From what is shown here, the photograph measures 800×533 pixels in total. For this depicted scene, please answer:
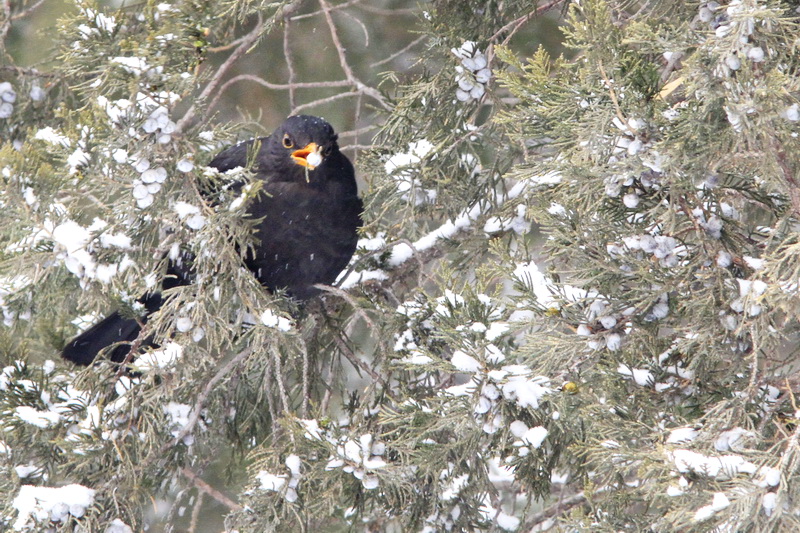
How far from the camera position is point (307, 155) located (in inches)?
117

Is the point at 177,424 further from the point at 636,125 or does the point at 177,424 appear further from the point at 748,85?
the point at 748,85

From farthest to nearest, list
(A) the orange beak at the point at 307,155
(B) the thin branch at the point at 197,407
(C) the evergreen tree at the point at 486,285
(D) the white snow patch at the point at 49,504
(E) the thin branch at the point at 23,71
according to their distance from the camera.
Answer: (E) the thin branch at the point at 23,71, (A) the orange beak at the point at 307,155, (B) the thin branch at the point at 197,407, (D) the white snow patch at the point at 49,504, (C) the evergreen tree at the point at 486,285

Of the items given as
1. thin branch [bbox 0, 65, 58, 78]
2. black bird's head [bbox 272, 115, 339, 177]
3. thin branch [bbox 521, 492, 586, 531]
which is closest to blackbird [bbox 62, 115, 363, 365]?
black bird's head [bbox 272, 115, 339, 177]

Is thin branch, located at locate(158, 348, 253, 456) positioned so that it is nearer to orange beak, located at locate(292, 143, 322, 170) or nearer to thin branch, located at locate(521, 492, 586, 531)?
orange beak, located at locate(292, 143, 322, 170)

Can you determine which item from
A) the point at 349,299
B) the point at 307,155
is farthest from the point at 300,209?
the point at 349,299

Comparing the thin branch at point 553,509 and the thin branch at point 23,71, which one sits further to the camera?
the thin branch at point 23,71

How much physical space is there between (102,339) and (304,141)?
1.22 metres

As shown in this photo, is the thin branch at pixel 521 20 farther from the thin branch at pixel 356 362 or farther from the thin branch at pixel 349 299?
the thin branch at pixel 356 362

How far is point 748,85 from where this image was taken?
1.56 metres

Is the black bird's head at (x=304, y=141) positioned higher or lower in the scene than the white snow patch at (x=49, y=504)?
higher

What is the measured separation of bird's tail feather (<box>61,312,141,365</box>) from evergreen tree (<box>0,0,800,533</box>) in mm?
131

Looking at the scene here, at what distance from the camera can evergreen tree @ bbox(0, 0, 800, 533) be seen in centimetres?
169

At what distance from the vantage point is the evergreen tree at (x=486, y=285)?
1.69 m

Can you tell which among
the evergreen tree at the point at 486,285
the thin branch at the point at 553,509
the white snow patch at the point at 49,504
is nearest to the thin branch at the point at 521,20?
the evergreen tree at the point at 486,285
